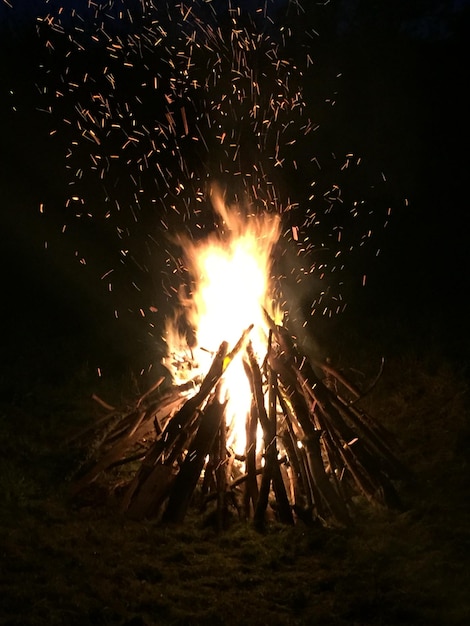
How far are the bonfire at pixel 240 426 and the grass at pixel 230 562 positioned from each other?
221mm

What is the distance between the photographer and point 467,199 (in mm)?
13570

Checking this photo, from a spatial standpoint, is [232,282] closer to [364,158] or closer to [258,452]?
[258,452]

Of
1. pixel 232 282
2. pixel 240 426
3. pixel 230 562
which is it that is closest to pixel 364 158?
pixel 232 282

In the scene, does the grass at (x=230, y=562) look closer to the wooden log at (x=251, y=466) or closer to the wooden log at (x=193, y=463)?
the wooden log at (x=193, y=463)

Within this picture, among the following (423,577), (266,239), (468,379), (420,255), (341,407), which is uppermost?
(420,255)

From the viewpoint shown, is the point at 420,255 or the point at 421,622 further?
the point at 420,255

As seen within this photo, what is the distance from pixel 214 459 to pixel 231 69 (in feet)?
30.9

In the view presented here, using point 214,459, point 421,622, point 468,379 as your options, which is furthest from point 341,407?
point 421,622

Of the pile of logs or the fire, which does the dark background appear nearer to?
the fire

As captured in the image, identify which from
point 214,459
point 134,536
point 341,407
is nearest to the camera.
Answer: point 134,536

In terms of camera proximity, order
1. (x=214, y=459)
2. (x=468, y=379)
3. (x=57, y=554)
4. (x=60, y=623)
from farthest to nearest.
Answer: (x=468, y=379)
(x=214, y=459)
(x=57, y=554)
(x=60, y=623)

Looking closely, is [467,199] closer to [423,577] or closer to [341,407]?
[341,407]

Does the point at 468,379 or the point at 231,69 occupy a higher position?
the point at 231,69

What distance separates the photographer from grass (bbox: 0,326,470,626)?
12.5 feet
